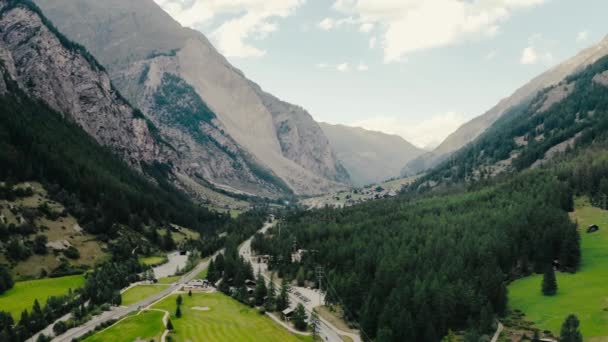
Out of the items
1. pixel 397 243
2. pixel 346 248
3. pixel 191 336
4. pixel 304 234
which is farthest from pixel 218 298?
pixel 304 234

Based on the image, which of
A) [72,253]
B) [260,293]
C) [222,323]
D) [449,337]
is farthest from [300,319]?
[72,253]

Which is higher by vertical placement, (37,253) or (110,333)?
(37,253)

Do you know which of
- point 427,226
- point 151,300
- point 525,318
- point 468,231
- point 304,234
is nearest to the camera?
point 525,318

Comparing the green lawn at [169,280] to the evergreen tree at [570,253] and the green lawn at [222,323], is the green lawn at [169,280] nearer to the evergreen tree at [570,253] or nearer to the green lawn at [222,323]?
the green lawn at [222,323]

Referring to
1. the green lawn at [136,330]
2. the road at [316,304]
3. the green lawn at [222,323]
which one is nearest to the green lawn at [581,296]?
the road at [316,304]

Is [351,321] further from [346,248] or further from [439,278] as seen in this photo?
[346,248]
